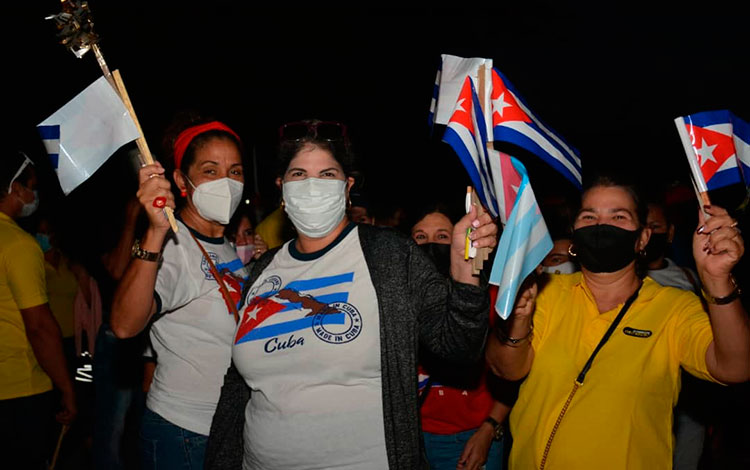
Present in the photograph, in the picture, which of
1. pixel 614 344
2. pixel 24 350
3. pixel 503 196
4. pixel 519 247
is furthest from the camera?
pixel 24 350

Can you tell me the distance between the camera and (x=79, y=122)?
8.22ft

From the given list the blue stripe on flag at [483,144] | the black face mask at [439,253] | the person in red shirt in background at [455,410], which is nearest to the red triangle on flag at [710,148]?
the blue stripe on flag at [483,144]

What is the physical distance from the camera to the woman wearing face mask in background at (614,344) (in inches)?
88.7

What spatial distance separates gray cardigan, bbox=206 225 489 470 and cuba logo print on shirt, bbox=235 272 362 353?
0.14 metres

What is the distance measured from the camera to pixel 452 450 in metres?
3.58

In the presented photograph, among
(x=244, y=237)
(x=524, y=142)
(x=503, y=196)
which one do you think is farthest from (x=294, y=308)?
(x=244, y=237)

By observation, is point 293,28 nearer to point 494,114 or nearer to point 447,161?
point 447,161

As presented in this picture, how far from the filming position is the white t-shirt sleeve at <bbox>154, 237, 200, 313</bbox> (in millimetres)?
2764

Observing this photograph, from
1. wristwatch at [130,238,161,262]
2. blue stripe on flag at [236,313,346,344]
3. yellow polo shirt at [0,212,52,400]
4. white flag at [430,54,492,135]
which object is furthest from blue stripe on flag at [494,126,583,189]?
yellow polo shirt at [0,212,52,400]

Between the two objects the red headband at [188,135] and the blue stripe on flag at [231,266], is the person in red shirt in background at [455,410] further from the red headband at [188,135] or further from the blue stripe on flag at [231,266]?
the red headband at [188,135]

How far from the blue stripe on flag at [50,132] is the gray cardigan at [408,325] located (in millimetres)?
1403

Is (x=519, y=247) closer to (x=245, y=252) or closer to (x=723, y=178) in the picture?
(x=723, y=178)

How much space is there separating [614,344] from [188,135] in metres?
2.47

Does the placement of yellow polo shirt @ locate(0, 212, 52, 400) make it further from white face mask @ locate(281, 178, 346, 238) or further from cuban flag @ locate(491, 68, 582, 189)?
cuban flag @ locate(491, 68, 582, 189)
